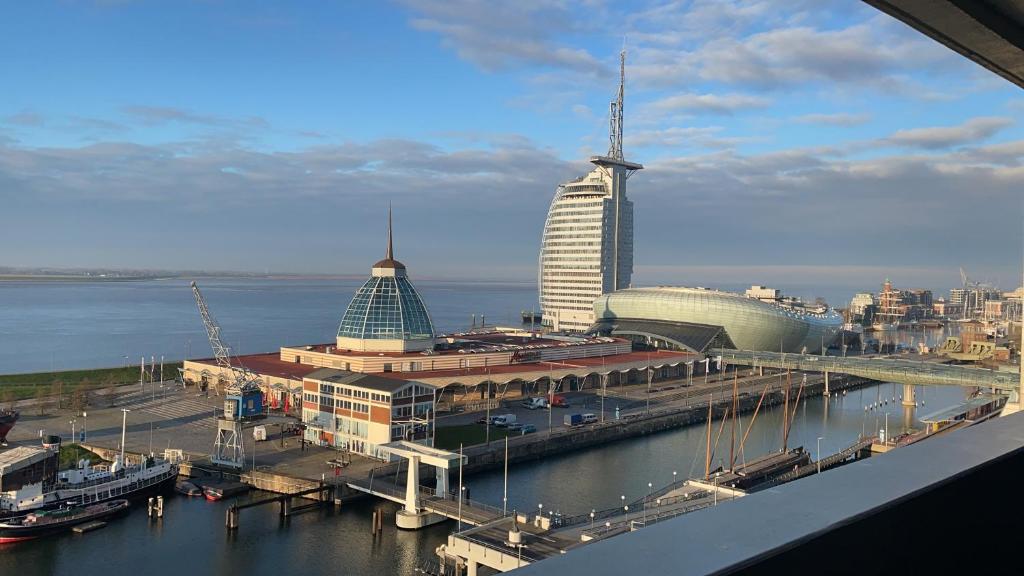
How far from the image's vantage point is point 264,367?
2161 cm

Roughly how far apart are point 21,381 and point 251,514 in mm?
16959

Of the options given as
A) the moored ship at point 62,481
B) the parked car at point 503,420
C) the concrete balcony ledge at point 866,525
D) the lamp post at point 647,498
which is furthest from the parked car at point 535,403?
the concrete balcony ledge at point 866,525

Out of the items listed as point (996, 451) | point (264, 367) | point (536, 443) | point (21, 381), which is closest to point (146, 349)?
point (21, 381)

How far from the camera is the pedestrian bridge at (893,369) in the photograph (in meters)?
22.4

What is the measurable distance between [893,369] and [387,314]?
16579mm

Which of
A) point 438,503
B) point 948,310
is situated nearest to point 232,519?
point 438,503

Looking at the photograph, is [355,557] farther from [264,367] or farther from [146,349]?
[146,349]

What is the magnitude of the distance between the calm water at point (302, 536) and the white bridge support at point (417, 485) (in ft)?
0.55

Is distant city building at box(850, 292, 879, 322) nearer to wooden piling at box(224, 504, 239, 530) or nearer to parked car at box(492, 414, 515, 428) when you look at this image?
parked car at box(492, 414, 515, 428)

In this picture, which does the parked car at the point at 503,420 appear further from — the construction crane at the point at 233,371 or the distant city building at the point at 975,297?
the distant city building at the point at 975,297

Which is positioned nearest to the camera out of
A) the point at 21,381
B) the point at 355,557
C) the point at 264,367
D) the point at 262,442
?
the point at 355,557

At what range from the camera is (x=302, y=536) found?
36.3 feet

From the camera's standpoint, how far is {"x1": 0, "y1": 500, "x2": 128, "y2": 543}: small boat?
10.9 meters

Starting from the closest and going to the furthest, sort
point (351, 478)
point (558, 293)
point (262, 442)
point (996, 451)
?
point (996, 451)
point (351, 478)
point (262, 442)
point (558, 293)
